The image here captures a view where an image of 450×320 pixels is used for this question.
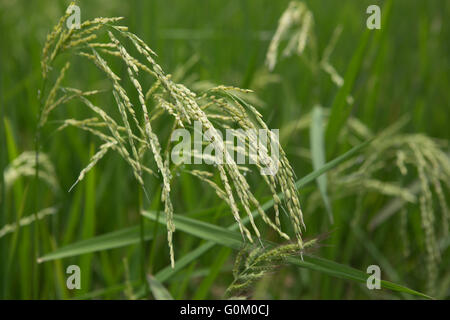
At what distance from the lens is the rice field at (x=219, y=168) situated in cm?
91

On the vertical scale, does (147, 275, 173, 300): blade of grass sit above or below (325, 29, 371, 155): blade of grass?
below

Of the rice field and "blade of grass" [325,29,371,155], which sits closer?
the rice field

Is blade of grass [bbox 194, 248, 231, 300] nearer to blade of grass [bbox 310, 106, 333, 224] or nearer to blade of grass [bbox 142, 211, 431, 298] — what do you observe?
blade of grass [bbox 142, 211, 431, 298]

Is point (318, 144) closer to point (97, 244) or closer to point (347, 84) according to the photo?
point (347, 84)

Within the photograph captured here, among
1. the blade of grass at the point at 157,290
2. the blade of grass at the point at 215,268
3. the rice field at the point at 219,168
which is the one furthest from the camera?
the blade of grass at the point at 215,268

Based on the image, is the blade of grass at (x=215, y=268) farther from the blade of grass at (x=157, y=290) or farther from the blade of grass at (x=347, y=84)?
the blade of grass at (x=347, y=84)

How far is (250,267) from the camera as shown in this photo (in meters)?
0.94

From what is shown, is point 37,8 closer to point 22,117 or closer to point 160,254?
point 22,117

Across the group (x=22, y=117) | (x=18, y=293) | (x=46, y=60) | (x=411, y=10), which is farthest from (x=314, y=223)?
(x=411, y=10)

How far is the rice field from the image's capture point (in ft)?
2.99

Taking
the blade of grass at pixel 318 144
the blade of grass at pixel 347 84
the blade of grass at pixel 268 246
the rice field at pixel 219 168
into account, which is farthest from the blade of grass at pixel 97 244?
the blade of grass at pixel 347 84

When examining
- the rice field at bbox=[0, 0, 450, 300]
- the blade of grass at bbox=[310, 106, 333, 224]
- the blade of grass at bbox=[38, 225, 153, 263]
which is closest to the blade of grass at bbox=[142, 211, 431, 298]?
the rice field at bbox=[0, 0, 450, 300]

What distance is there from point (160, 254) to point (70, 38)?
111cm

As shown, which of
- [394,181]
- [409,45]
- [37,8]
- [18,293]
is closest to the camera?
[18,293]
